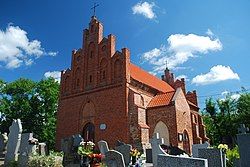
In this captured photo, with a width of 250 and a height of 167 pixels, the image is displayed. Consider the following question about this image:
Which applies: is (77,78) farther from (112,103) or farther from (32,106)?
(32,106)

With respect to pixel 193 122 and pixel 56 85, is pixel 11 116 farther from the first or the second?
pixel 193 122

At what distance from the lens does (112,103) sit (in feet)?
65.1

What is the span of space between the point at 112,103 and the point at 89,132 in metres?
3.53

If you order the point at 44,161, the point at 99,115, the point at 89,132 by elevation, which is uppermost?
the point at 99,115

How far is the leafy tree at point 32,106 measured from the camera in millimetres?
32344

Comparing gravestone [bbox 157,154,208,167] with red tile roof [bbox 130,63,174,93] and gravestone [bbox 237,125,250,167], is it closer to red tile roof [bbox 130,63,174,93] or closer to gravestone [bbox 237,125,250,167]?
gravestone [bbox 237,125,250,167]

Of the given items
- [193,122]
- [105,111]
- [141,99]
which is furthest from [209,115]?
[105,111]

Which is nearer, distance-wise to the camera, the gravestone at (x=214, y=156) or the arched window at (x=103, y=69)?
the gravestone at (x=214, y=156)

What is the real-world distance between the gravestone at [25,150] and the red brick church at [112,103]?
24.5ft

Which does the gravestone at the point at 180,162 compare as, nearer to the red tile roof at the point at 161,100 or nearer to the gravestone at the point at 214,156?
the gravestone at the point at 214,156

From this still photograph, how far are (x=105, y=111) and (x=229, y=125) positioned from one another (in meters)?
23.7

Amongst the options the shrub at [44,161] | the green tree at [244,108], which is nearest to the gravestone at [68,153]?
the shrub at [44,161]

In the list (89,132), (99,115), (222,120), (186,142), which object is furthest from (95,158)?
(222,120)

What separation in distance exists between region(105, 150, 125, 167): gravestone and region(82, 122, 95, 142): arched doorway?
12565mm
